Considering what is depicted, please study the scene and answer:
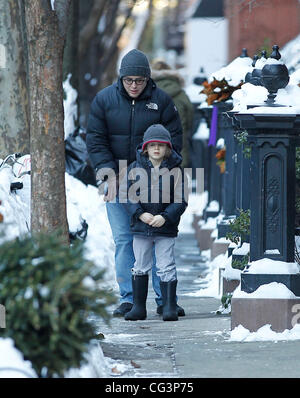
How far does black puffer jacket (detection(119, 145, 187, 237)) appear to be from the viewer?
8.08 meters

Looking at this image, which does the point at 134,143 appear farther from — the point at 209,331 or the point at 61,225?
the point at 209,331

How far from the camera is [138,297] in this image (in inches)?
326

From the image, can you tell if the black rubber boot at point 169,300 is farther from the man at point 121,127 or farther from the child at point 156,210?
the man at point 121,127

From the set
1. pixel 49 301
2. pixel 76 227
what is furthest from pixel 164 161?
pixel 49 301

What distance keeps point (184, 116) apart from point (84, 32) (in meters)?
7.83

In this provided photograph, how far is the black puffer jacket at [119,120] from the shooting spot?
8422 mm

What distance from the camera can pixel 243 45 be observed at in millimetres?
27062

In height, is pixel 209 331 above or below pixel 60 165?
below

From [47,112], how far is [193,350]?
210cm

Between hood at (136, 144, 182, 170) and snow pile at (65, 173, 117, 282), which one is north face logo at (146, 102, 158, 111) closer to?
hood at (136, 144, 182, 170)

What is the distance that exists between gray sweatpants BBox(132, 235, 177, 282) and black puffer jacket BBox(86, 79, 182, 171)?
0.66 m

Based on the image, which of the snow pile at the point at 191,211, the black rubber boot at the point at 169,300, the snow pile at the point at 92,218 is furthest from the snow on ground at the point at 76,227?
the snow pile at the point at 191,211

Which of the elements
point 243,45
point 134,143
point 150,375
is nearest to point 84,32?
point 243,45

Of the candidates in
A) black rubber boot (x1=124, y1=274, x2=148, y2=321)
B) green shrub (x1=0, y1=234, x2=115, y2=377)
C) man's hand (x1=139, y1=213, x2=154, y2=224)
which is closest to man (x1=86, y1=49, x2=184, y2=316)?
black rubber boot (x1=124, y1=274, x2=148, y2=321)
